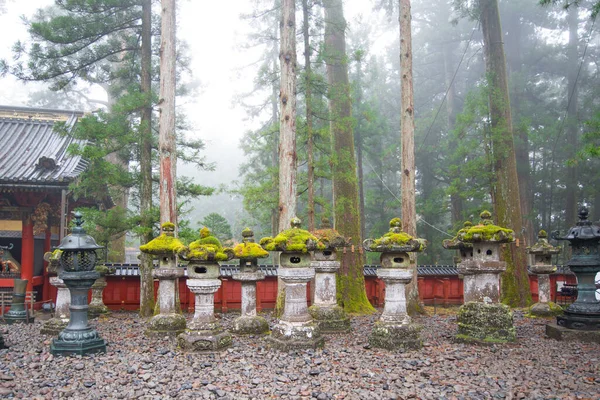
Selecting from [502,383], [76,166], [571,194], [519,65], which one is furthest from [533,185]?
[76,166]

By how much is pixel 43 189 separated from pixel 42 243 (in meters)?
3.09

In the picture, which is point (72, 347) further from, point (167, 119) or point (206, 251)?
point (167, 119)

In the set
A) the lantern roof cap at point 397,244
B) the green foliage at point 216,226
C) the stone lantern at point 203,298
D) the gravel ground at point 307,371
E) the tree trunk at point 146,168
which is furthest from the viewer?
the green foliage at point 216,226

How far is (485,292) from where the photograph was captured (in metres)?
7.33

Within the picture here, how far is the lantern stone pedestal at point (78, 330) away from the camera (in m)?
6.45

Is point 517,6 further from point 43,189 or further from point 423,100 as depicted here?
point 43,189

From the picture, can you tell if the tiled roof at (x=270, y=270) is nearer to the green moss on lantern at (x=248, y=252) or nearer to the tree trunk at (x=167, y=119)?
the tree trunk at (x=167, y=119)

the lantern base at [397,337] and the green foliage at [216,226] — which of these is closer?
the lantern base at [397,337]

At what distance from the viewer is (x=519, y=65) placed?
75.0ft

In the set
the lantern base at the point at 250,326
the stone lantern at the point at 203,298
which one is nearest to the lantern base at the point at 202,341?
the stone lantern at the point at 203,298

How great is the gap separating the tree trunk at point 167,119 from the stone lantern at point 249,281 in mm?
2235

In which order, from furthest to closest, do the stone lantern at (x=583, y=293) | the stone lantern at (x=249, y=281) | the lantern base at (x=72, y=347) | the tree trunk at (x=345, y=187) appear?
1. the tree trunk at (x=345, y=187)
2. the stone lantern at (x=249, y=281)
3. the stone lantern at (x=583, y=293)
4. the lantern base at (x=72, y=347)

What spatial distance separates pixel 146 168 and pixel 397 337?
7281 millimetres

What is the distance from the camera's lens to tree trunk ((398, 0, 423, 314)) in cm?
991
